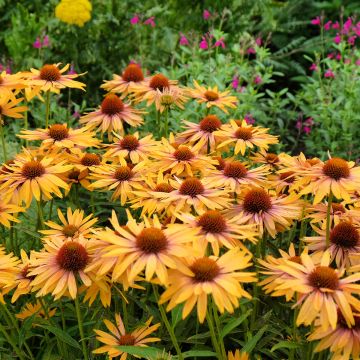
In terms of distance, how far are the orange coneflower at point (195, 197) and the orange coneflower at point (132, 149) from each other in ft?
1.47

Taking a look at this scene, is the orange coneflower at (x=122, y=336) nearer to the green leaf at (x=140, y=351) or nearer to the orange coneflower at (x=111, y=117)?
the green leaf at (x=140, y=351)

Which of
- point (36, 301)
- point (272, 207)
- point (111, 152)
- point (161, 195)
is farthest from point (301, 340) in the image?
point (111, 152)

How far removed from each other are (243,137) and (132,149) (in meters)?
0.45

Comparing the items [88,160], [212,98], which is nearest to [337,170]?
[88,160]

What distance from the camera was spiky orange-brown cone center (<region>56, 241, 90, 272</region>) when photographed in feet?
5.43

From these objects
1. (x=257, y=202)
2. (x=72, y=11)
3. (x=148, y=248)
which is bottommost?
(x=72, y=11)

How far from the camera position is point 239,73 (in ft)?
13.2

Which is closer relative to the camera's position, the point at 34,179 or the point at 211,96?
the point at 34,179

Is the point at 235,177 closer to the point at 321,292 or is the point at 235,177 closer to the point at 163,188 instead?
the point at 163,188

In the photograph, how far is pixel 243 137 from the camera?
Answer: 2402mm

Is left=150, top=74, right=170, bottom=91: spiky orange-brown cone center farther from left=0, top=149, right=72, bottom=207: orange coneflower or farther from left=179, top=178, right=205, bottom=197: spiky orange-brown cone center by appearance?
left=179, top=178, right=205, bottom=197: spiky orange-brown cone center

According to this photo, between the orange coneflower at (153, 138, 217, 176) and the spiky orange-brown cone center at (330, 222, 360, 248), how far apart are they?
1.72ft

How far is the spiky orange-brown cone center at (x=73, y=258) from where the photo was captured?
166 cm

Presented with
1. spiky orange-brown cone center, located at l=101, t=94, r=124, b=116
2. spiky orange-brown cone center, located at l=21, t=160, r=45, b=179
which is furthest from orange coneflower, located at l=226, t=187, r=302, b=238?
spiky orange-brown cone center, located at l=101, t=94, r=124, b=116
